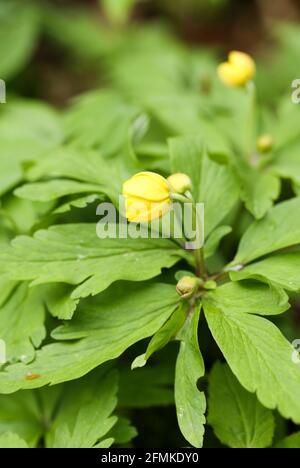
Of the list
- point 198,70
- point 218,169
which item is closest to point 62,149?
point 218,169

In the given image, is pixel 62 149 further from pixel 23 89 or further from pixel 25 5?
pixel 25 5

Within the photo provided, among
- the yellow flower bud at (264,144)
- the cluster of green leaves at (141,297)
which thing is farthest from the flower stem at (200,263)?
the yellow flower bud at (264,144)

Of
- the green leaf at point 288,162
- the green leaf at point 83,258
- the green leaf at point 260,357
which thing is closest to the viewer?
the green leaf at point 260,357

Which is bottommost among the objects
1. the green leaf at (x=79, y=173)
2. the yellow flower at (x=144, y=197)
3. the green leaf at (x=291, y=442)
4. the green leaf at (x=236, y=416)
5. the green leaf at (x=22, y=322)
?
the green leaf at (x=291, y=442)

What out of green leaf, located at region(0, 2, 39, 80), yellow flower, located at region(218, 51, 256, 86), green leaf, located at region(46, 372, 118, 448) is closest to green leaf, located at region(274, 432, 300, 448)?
green leaf, located at region(46, 372, 118, 448)

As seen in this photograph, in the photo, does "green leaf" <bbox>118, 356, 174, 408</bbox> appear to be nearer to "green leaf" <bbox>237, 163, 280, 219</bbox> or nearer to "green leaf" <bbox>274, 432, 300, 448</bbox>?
"green leaf" <bbox>274, 432, 300, 448</bbox>

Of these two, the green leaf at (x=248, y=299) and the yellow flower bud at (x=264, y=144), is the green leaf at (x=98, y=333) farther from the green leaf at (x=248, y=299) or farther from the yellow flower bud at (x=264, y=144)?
the yellow flower bud at (x=264, y=144)
